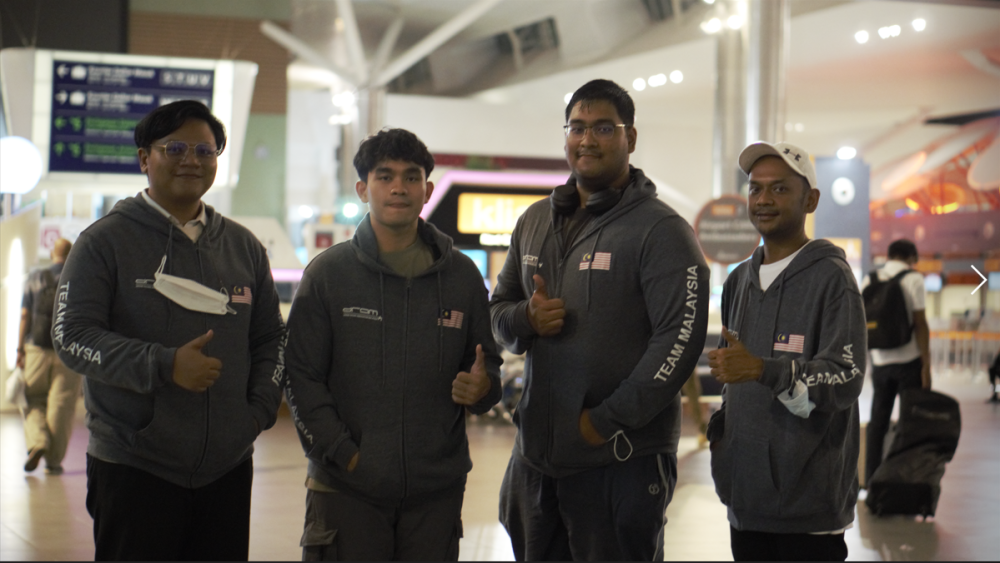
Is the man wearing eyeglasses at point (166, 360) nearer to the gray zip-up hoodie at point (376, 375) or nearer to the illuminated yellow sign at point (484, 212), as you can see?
the gray zip-up hoodie at point (376, 375)

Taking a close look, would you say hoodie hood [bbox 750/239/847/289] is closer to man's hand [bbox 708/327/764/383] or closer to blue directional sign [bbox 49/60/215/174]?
man's hand [bbox 708/327/764/383]

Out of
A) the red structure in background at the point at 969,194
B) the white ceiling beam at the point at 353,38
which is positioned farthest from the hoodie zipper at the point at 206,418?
the white ceiling beam at the point at 353,38

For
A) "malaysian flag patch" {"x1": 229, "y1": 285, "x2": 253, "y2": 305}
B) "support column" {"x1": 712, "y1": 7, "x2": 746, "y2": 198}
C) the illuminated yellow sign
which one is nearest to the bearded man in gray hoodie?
"malaysian flag patch" {"x1": 229, "y1": 285, "x2": 253, "y2": 305}

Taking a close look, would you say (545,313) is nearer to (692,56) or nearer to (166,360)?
(166,360)

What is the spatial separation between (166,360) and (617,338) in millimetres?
1158

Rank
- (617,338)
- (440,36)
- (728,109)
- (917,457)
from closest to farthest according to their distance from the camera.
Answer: (617,338) < (917,457) < (728,109) < (440,36)

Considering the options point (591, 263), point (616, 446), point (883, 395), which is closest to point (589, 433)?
point (616, 446)

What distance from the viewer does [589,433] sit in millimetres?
2520

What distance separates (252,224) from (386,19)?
1272 cm

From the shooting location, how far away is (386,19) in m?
23.4

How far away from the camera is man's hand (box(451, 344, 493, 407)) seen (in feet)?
8.14

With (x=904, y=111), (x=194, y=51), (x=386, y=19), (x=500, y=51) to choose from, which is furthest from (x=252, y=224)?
(x=904, y=111)

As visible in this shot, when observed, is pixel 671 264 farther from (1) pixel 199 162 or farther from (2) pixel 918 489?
(2) pixel 918 489

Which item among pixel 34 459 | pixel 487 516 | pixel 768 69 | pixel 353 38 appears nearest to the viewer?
pixel 487 516
